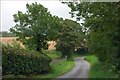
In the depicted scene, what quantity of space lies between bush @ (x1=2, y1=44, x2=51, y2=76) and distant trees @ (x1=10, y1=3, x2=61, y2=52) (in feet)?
38.1

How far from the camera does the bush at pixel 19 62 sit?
32.4 meters

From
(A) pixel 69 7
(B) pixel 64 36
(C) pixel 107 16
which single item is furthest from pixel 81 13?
(B) pixel 64 36

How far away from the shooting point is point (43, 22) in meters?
54.6

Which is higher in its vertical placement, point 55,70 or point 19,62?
point 19,62

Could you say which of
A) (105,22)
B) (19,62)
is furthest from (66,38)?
(105,22)

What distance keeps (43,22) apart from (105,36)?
32695mm

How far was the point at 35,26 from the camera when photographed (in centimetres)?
5416

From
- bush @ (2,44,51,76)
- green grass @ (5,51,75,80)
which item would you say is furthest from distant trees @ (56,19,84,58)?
bush @ (2,44,51,76)

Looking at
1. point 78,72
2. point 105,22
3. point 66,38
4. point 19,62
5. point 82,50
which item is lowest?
point 78,72

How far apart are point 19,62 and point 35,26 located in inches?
769

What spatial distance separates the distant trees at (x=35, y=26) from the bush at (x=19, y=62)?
1160 cm

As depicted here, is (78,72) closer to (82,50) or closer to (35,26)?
(35,26)

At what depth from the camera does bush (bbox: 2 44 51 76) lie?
32.4 m

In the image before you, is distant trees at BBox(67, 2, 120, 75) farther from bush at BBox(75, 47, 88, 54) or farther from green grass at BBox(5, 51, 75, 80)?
bush at BBox(75, 47, 88, 54)
